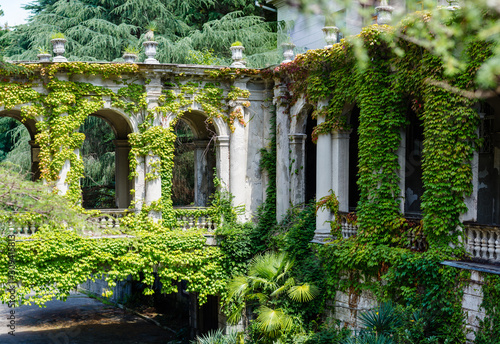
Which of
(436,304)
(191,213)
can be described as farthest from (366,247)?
(191,213)

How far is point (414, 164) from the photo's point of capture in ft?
64.5

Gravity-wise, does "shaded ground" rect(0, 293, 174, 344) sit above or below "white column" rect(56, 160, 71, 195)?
below

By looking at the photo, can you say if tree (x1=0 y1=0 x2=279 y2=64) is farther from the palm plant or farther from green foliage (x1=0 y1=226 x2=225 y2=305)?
the palm plant

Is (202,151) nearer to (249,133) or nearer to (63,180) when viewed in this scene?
(249,133)

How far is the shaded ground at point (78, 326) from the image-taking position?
23812 mm

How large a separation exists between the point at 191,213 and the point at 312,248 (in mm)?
4351

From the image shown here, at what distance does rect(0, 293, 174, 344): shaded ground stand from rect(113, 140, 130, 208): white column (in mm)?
5076

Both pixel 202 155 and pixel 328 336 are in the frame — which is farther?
pixel 202 155

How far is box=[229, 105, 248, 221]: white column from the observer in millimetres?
20078

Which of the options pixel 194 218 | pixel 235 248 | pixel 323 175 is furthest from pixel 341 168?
pixel 194 218

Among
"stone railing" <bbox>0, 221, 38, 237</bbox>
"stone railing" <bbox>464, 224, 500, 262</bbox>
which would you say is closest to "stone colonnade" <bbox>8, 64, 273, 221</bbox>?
"stone railing" <bbox>0, 221, 38, 237</bbox>

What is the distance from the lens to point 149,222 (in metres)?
19.1

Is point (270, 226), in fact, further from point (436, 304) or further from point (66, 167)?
point (436, 304)

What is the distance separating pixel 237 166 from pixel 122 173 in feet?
19.5
